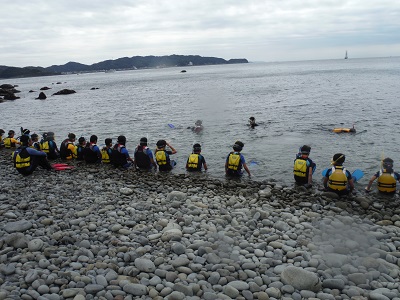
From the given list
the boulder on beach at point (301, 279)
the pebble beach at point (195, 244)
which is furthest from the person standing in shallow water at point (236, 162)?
the boulder on beach at point (301, 279)

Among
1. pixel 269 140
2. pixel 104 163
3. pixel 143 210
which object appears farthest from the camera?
pixel 269 140

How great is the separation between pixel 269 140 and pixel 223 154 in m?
4.42

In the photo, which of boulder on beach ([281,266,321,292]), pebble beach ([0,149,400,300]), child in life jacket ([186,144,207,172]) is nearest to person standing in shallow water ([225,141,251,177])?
child in life jacket ([186,144,207,172])

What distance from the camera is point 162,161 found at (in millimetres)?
14664

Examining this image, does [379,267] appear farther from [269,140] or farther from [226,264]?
[269,140]

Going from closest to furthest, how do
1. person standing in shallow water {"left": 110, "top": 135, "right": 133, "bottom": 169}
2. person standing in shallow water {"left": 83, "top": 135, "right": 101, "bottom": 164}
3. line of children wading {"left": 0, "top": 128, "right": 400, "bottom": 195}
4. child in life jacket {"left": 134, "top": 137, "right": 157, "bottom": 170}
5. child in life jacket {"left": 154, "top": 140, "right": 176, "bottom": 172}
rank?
line of children wading {"left": 0, "top": 128, "right": 400, "bottom": 195}, child in life jacket {"left": 154, "top": 140, "right": 176, "bottom": 172}, child in life jacket {"left": 134, "top": 137, "right": 157, "bottom": 170}, person standing in shallow water {"left": 110, "top": 135, "right": 133, "bottom": 169}, person standing in shallow water {"left": 83, "top": 135, "right": 101, "bottom": 164}

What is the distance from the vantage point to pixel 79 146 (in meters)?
16.7

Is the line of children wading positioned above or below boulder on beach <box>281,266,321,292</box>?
above

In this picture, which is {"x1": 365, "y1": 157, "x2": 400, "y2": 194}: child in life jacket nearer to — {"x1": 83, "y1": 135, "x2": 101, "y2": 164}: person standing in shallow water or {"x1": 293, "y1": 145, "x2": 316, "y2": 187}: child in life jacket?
{"x1": 293, "y1": 145, "x2": 316, "y2": 187}: child in life jacket

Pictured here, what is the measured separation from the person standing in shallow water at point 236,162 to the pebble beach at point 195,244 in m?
2.05

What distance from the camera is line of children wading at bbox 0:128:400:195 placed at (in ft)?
36.6

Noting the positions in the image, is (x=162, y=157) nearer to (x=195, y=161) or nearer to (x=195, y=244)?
(x=195, y=161)

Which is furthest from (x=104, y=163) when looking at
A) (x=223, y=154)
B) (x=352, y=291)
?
(x=352, y=291)

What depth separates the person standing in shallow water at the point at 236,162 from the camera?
44.3ft
